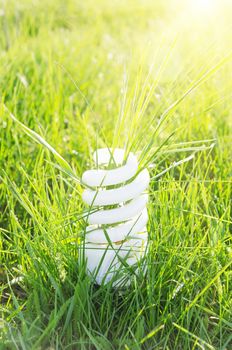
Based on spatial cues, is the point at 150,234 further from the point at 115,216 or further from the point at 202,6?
the point at 202,6

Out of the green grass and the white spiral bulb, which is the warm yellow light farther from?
the white spiral bulb

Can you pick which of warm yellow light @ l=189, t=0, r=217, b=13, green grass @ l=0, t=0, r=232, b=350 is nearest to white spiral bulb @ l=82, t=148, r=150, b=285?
green grass @ l=0, t=0, r=232, b=350

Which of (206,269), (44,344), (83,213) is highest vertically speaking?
Result: (83,213)

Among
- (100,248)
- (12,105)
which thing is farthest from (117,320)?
(12,105)

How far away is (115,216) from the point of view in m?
1.25

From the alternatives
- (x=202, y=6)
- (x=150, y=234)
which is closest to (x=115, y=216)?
(x=150, y=234)

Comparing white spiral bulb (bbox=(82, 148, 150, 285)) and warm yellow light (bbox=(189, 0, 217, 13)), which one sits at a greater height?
→ warm yellow light (bbox=(189, 0, 217, 13))

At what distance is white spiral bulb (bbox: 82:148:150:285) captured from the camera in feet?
4.09

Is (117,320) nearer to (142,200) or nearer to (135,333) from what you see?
(135,333)

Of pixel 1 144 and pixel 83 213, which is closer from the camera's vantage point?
pixel 83 213

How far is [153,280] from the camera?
1.26m

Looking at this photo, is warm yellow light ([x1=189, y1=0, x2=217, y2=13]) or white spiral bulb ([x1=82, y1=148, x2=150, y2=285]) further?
warm yellow light ([x1=189, y1=0, x2=217, y2=13])

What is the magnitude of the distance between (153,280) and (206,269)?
0.44 feet

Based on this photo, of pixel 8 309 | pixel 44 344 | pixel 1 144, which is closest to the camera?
pixel 44 344
